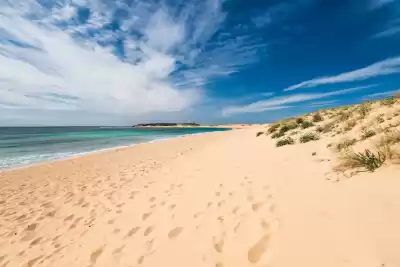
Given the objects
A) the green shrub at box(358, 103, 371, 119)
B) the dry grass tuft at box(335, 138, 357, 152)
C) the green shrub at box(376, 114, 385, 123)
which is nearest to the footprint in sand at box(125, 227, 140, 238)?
the dry grass tuft at box(335, 138, 357, 152)

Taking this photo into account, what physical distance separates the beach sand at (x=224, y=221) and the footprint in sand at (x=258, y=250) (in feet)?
0.04

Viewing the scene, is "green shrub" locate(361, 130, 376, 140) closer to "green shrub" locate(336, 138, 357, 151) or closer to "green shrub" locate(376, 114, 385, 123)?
"green shrub" locate(336, 138, 357, 151)

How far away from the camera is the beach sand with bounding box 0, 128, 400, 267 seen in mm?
2346

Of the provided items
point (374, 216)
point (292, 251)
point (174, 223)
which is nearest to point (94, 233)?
point (174, 223)

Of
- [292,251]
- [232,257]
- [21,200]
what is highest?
[292,251]

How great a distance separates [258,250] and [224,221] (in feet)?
3.36

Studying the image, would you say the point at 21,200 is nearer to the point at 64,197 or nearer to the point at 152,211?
the point at 64,197

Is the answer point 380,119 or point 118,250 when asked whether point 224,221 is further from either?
point 380,119

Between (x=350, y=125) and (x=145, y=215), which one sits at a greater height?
(x=350, y=125)

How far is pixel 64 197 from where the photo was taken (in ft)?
21.0

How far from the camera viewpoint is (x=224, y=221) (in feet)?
11.7

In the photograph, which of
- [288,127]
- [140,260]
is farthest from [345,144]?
[288,127]

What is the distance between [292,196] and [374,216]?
4.37ft

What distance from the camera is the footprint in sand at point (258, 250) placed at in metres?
2.47
